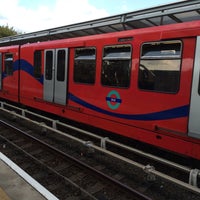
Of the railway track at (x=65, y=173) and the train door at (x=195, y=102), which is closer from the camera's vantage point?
the railway track at (x=65, y=173)

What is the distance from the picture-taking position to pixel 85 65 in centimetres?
775

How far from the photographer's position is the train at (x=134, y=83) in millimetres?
5270

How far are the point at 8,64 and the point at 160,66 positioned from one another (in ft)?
27.6

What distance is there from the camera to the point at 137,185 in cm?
523

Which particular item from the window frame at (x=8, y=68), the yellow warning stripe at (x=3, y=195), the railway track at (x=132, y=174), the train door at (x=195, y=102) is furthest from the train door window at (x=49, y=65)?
the yellow warning stripe at (x=3, y=195)

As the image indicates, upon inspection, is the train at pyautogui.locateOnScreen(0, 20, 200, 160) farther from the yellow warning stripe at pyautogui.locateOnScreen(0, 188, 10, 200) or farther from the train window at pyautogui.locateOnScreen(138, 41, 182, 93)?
the yellow warning stripe at pyautogui.locateOnScreen(0, 188, 10, 200)

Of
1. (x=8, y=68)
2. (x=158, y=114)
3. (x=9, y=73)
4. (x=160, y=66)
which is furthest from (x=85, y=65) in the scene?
(x=8, y=68)

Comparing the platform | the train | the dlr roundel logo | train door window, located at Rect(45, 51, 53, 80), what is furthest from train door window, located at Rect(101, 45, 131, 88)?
the platform

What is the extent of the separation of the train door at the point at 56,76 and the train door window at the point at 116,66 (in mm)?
1761

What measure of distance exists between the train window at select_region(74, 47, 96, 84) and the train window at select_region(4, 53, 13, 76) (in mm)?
4960

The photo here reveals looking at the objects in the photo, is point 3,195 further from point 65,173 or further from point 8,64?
point 8,64

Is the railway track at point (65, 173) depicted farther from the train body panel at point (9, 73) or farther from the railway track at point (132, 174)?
the train body panel at point (9, 73)

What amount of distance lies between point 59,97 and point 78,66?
1.35m

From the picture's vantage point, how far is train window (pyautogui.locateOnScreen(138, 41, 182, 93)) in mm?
5465
